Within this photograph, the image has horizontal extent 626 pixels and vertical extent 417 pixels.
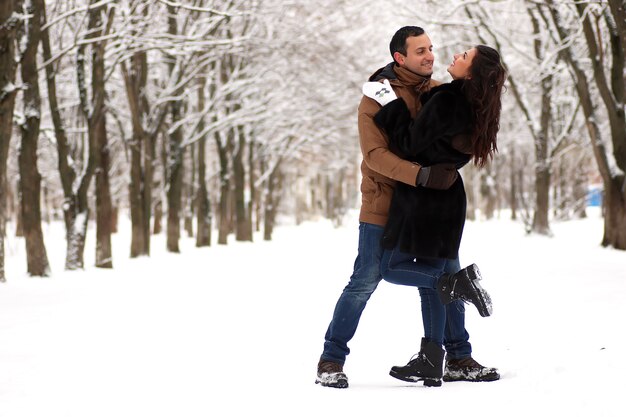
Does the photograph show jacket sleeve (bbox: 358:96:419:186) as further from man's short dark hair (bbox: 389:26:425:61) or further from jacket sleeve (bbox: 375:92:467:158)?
man's short dark hair (bbox: 389:26:425:61)

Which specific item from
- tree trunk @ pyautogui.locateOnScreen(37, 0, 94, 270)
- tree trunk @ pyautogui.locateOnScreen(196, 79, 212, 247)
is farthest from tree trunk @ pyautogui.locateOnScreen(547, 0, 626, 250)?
tree trunk @ pyautogui.locateOnScreen(196, 79, 212, 247)

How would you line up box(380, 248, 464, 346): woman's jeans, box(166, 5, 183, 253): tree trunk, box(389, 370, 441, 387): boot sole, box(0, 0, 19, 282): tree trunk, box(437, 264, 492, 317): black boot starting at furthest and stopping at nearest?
box(166, 5, 183, 253): tree trunk
box(0, 0, 19, 282): tree trunk
box(389, 370, 441, 387): boot sole
box(380, 248, 464, 346): woman's jeans
box(437, 264, 492, 317): black boot

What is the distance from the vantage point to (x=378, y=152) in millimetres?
4207

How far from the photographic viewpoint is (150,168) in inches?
730

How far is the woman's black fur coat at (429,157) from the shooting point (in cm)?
408

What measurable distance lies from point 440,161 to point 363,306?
0.94 m

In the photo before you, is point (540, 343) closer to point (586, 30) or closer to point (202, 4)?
point (586, 30)

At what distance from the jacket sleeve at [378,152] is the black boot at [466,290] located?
0.56 metres

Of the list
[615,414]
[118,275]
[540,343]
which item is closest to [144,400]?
[615,414]

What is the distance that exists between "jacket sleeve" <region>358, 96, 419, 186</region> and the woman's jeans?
419mm

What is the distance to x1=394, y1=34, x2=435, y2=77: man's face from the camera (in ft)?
14.0

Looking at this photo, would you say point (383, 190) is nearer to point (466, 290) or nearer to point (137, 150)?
point (466, 290)

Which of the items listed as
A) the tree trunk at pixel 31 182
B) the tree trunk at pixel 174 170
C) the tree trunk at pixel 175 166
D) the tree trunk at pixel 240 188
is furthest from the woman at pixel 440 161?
the tree trunk at pixel 240 188

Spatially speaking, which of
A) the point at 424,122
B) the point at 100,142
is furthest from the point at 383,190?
the point at 100,142
